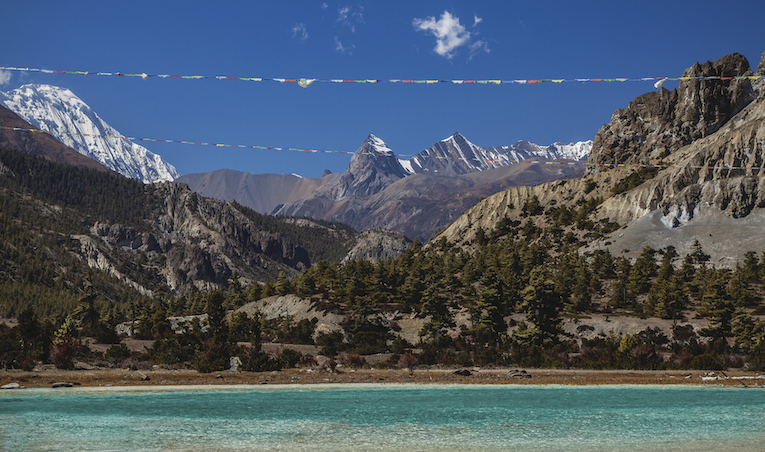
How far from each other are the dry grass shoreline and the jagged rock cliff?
58.6 meters

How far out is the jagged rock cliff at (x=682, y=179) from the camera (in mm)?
109750

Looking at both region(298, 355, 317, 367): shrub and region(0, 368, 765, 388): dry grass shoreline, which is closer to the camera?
region(0, 368, 765, 388): dry grass shoreline

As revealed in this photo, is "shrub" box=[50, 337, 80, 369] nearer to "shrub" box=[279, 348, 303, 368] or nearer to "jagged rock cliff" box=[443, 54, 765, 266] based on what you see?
"shrub" box=[279, 348, 303, 368]

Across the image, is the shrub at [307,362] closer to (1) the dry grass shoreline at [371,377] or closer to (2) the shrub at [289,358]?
(2) the shrub at [289,358]

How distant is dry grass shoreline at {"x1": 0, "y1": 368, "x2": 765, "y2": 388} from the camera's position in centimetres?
3988

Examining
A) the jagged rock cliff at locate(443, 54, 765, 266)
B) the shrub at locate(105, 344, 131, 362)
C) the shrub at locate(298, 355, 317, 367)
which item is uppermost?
the jagged rock cliff at locate(443, 54, 765, 266)

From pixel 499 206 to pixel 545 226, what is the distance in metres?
18.9

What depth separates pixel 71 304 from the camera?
157750 mm

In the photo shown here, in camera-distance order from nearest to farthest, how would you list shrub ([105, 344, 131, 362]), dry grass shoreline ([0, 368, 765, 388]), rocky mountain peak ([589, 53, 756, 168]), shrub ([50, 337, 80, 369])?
dry grass shoreline ([0, 368, 765, 388])
shrub ([50, 337, 80, 369])
shrub ([105, 344, 131, 362])
rocky mountain peak ([589, 53, 756, 168])

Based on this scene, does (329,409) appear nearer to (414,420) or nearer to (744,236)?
(414,420)

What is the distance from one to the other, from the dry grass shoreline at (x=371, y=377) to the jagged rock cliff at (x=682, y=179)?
58616 millimetres

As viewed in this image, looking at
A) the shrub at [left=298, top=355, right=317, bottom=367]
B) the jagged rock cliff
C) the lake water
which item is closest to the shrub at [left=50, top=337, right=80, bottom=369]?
the lake water

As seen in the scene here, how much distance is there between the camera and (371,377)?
4600 cm

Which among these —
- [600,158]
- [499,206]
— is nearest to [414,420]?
[499,206]
